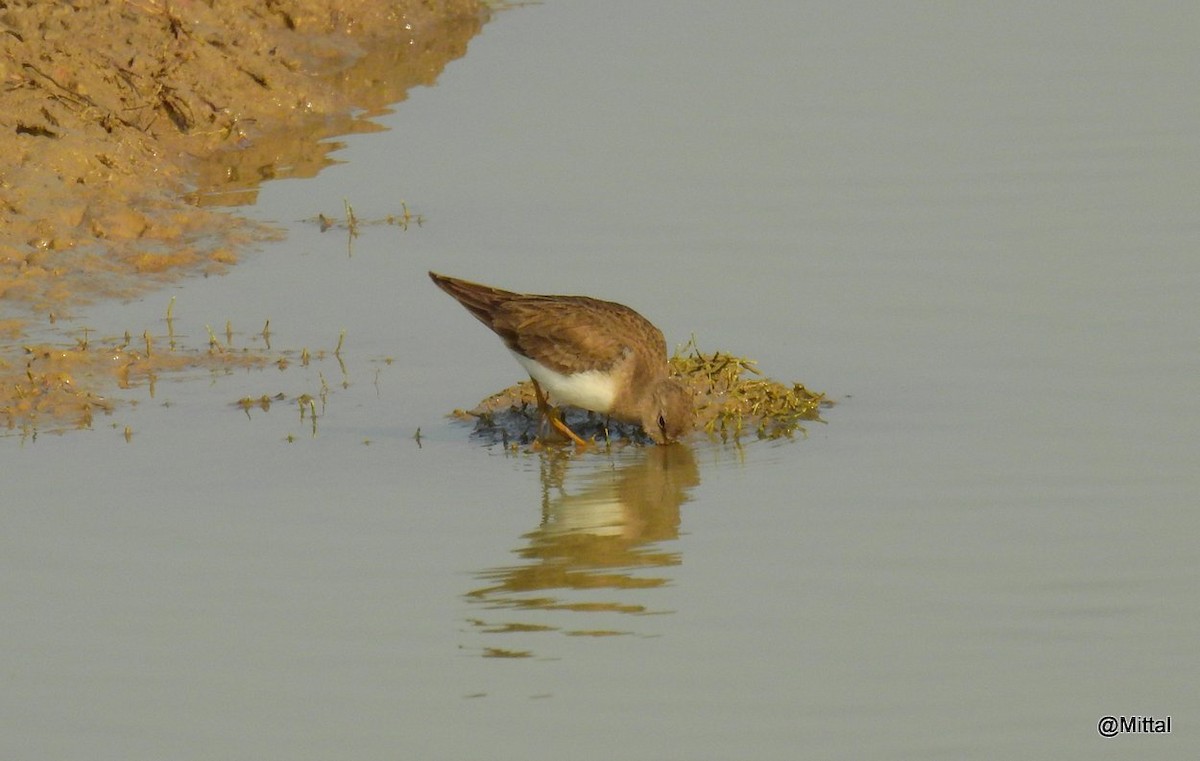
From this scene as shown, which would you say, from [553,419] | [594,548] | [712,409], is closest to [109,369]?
[553,419]

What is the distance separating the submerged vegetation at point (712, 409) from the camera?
10.7 metres

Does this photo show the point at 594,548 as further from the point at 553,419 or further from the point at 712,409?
the point at 712,409

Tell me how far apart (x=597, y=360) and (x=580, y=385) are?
160 millimetres

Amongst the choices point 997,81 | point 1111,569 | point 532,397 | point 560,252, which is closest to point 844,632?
point 1111,569

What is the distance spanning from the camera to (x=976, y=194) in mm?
13969

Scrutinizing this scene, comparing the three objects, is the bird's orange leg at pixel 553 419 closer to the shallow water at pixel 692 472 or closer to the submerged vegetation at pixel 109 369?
the shallow water at pixel 692 472

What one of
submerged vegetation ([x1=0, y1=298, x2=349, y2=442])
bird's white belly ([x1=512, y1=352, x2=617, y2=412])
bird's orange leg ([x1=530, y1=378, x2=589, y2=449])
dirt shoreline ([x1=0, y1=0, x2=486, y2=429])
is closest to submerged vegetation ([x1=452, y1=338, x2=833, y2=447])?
bird's orange leg ([x1=530, y1=378, x2=589, y2=449])

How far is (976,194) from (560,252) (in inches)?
119

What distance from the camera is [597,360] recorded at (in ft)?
33.9

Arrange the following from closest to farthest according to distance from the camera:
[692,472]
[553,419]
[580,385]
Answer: [692,472], [580,385], [553,419]

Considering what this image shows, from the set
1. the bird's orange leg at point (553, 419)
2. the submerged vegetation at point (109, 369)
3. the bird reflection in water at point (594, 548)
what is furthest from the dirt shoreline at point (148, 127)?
the bird reflection in water at point (594, 548)

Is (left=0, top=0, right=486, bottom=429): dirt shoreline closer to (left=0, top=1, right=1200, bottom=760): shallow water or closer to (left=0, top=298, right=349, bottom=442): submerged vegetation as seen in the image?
(left=0, top=298, right=349, bottom=442): submerged vegetation

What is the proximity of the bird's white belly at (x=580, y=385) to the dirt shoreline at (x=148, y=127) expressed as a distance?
2.40 metres

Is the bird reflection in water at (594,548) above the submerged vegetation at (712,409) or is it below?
below
